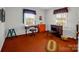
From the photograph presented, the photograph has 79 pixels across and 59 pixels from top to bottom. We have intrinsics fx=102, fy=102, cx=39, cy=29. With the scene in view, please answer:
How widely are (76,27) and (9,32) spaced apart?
591mm

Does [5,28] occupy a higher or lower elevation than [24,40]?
higher

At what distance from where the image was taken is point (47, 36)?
96cm

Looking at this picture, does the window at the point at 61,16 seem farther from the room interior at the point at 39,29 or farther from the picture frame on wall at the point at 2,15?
the picture frame on wall at the point at 2,15

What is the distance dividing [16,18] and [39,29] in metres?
0.23

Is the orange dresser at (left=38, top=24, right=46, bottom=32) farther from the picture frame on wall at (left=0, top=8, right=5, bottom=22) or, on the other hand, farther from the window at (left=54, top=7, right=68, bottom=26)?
the picture frame on wall at (left=0, top=8, right=5, bottom=22)

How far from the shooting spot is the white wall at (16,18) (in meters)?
0.88

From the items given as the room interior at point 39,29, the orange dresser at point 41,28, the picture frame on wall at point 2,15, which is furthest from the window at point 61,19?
the picture frame on wall at point 2,15

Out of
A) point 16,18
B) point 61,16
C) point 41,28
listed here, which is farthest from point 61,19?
point 16,18

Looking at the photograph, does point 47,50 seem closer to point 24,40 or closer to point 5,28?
point 24,40

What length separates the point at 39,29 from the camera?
0.96m
